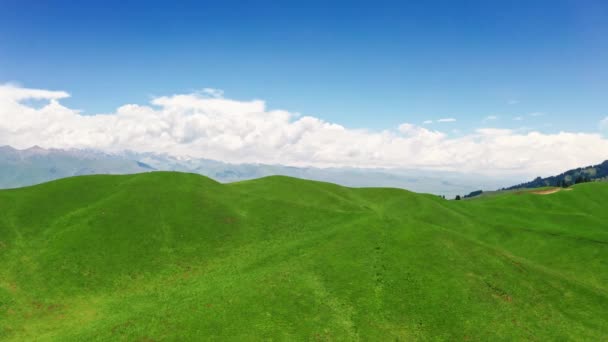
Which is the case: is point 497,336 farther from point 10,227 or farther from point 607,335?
point 10,227

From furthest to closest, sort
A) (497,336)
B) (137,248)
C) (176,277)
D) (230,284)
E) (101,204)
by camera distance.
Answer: (101,204) < (137,248) < (176,277) < (230,284) < (497,336)

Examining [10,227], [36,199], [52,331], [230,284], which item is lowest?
[52,331]

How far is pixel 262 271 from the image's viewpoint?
49.6 metres

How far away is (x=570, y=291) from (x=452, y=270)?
1565cm

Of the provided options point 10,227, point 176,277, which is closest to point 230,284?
point 176,277

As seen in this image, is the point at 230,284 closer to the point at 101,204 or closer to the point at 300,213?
the point at 300,213

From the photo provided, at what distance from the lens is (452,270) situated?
49000 mm

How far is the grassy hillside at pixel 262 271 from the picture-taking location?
127 ft

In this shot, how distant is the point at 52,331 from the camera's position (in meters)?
39.6

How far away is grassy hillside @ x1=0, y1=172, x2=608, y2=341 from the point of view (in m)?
38.8

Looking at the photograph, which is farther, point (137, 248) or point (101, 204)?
point (101, 204)

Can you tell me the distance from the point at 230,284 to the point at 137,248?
2223 centimetres

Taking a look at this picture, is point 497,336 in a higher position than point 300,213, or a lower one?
lower

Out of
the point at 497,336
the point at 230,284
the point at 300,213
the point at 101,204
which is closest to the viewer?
the point at 497,336
